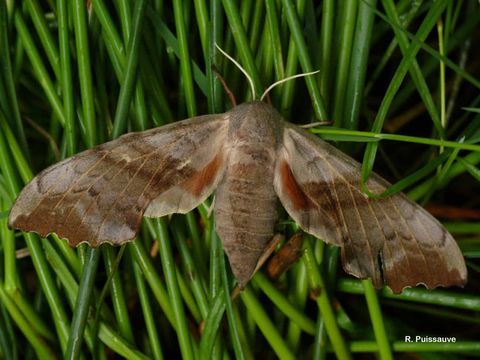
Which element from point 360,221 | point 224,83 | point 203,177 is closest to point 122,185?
point 203,177

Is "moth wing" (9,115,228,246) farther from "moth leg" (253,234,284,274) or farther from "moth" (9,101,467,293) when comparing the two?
"moth leg" (253,234,284,274)

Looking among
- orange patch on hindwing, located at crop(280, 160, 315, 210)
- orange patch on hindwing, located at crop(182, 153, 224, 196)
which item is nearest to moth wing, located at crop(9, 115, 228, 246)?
orange patch on hindwing, located at crop(182, 153, 224, 196)

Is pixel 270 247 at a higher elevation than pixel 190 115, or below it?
below

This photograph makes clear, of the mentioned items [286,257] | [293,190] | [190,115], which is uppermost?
[190,115]

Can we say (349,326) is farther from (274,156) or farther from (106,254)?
(106,254)

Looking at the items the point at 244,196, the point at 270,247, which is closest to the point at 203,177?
the point at 244,196

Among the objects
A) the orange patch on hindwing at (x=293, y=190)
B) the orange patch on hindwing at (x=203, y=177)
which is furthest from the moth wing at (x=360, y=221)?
the orange patch on hindwing at (x=203, y=177)

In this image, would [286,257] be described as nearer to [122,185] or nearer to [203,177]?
[203,177]

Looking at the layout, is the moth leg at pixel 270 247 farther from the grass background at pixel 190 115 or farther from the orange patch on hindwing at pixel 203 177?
the orange patch on hindwing at pixel 203 177
